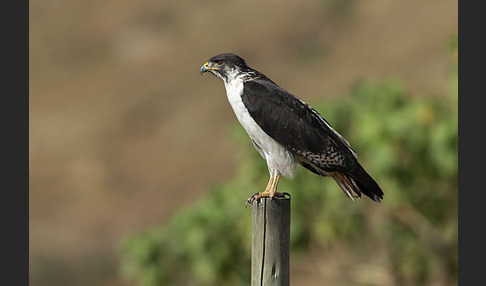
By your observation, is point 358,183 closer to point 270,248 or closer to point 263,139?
point 263,139

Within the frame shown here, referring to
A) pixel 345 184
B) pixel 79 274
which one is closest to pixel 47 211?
pixel 79 274

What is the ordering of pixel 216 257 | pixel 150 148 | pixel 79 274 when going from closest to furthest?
pixel 216 257, pixel 79 274, pixel 150 148

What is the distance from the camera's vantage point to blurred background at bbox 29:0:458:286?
36.8 feet

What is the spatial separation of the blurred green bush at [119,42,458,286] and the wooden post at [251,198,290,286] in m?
5.31

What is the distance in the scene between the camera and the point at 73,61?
45688mm

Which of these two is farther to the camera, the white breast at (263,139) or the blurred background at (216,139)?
the blurred background at (216,139)

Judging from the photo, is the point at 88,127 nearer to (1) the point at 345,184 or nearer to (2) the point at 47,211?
(2) the point at 47,211

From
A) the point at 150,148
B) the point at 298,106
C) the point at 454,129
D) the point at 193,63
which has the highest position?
the point at 193,63

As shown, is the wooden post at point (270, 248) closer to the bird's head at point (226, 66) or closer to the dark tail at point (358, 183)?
the dark tail at point (358, 183)

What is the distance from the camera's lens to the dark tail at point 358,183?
5855 mm

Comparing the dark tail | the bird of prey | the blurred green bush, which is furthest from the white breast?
the blurred green bush

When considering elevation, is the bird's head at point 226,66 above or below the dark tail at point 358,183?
above

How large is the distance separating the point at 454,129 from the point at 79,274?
64.5ft

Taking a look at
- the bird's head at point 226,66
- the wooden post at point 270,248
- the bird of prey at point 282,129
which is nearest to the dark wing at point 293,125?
the bird of prey at point 282,129
